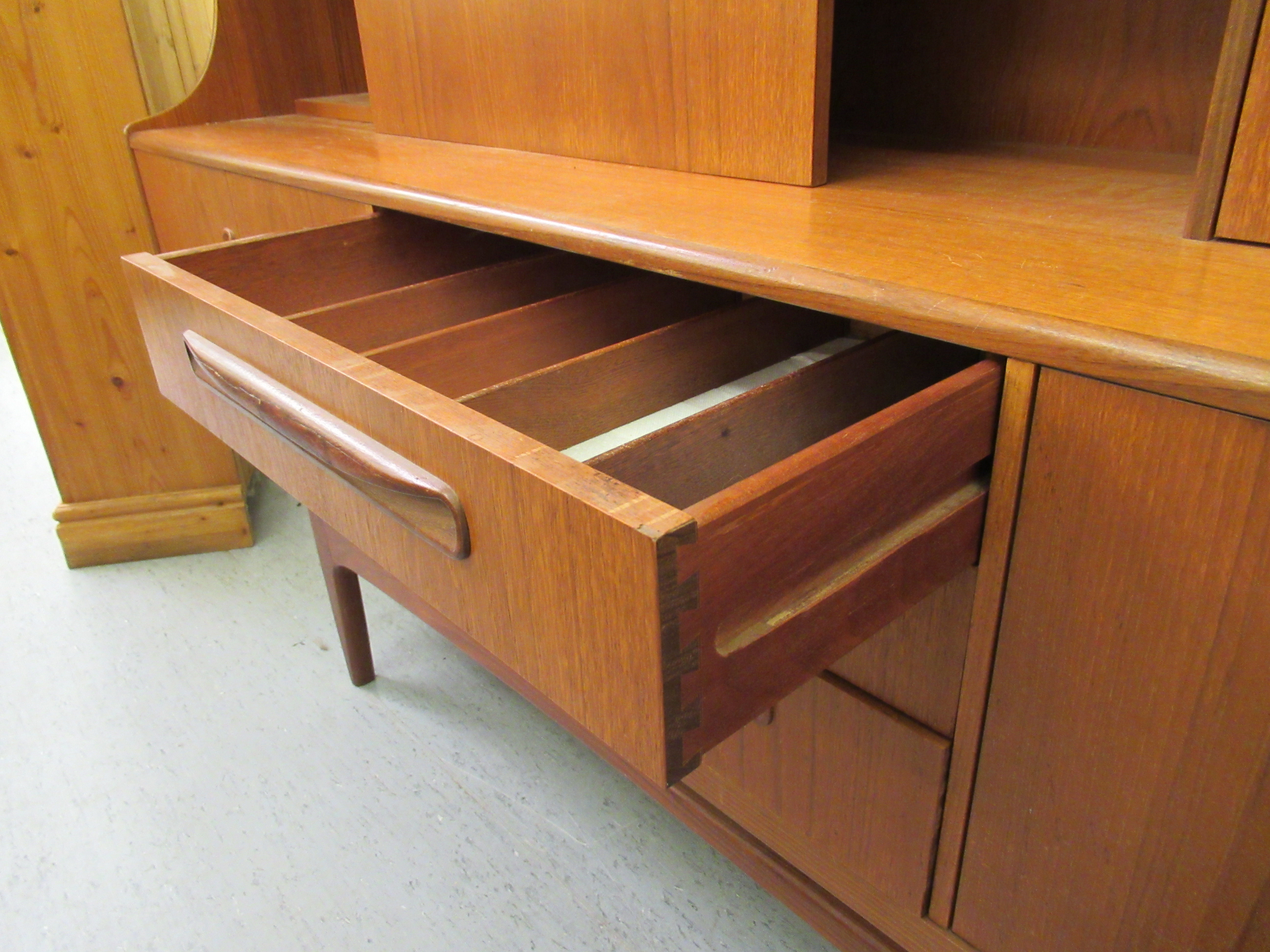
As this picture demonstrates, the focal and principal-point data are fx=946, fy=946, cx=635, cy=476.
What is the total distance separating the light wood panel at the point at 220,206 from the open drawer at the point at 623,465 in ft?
0.56

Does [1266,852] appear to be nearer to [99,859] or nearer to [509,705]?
[509,705]

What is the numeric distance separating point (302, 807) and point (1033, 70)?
3.72 feet

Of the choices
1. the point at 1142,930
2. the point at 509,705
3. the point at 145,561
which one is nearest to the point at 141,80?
the point at 145,561

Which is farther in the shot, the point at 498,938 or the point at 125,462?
the point at 125,462

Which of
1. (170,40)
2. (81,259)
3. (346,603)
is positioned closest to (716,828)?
(346,603)

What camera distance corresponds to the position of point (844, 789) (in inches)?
31.1

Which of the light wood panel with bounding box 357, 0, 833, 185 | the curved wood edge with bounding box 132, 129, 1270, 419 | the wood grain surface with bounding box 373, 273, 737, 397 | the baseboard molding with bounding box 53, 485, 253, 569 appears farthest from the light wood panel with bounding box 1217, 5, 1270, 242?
the baseboard molding with bounding box 53, 485, 253, 569

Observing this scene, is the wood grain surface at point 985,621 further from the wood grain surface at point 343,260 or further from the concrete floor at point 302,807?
the wood grain surface at point 343,260

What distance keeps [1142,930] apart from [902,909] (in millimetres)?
224

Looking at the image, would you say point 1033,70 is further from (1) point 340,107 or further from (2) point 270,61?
(2) point 270,61

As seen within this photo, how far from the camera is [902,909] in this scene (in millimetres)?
780

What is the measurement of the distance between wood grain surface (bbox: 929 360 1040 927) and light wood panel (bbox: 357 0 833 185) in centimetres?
34

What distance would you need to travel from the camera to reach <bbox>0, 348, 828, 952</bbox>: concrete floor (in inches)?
39.5

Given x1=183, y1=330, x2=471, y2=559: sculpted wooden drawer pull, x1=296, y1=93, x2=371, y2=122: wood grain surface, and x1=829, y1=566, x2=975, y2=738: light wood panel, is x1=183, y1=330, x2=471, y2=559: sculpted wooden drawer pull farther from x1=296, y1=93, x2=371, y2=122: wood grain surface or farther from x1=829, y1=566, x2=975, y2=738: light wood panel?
x1=296, y1=93, x2=371, y2=122: wood grain surface
